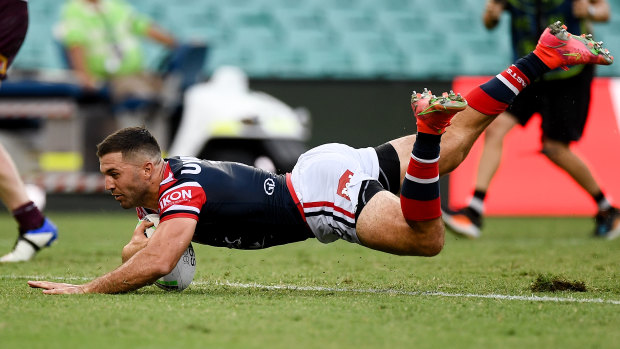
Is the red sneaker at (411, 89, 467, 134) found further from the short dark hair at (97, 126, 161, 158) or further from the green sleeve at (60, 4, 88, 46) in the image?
the green sleeve at (60, 4, 88, 46)

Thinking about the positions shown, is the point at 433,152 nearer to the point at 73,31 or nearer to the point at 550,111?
the point at 550,111

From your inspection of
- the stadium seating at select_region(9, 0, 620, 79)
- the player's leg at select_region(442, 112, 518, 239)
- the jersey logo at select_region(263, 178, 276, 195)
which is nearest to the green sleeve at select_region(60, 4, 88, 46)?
the stadium seating at select_region(9, 0, 620, 79)

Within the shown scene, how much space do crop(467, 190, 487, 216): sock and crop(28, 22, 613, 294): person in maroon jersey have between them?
8.09 feet

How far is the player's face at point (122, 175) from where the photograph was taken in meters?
3.87

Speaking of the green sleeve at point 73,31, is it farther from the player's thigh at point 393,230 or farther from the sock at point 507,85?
the player's thigh at point 393,230

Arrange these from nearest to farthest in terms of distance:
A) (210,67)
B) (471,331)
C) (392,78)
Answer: (471,331), (392,78), (210,67)

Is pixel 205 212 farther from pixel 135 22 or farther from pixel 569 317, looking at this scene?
pixel 135 22

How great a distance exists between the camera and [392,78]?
11.2 meters

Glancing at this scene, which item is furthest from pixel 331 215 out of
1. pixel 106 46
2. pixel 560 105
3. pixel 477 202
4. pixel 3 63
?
pixel 106 46

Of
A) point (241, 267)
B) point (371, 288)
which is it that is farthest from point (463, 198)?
point (371, 288)

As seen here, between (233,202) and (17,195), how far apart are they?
6.36 feet

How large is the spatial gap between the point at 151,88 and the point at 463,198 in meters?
3.64

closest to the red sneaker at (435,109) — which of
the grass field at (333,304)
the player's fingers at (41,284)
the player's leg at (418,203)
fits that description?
the player's leg at (418,203)

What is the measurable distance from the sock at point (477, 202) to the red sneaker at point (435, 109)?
3168mm
